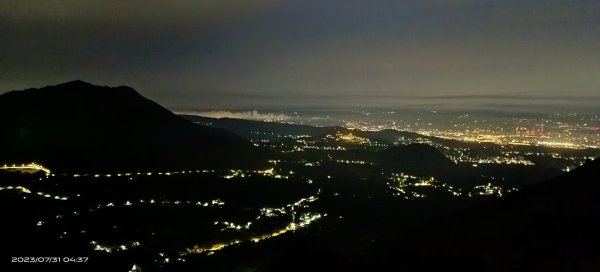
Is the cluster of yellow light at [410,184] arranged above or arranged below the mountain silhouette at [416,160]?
below

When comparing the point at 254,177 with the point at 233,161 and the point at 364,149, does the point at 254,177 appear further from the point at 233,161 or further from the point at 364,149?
A: the point at 364,149

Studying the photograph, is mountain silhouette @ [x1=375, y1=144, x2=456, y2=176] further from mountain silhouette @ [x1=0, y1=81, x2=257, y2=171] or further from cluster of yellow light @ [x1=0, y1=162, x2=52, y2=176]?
cluster of yellow light @ [x1=0, y1=162, x2=52, y2=176]

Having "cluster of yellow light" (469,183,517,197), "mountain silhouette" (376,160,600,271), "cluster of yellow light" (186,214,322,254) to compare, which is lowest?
"cluster of yellow light" (469,183,517,197)

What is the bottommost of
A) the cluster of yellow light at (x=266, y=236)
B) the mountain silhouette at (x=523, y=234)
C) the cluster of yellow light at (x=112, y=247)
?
the cluster of yellow light at (x=266, y=236)

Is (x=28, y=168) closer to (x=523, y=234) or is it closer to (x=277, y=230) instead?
(x=277, y=230)

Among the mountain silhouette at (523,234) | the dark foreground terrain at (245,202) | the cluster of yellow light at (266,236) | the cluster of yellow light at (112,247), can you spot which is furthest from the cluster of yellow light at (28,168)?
the mountain silhouette at (523,234)

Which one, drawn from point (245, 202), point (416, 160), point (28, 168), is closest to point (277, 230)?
point (245, 202)

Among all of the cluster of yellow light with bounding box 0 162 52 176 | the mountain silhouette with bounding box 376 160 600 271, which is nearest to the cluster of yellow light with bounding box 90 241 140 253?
the mountain silhouette with bounding box 376 160 600 271

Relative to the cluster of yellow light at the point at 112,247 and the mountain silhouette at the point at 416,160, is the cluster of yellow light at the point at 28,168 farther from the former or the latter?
the mountain silhouette at the point at 416,160
